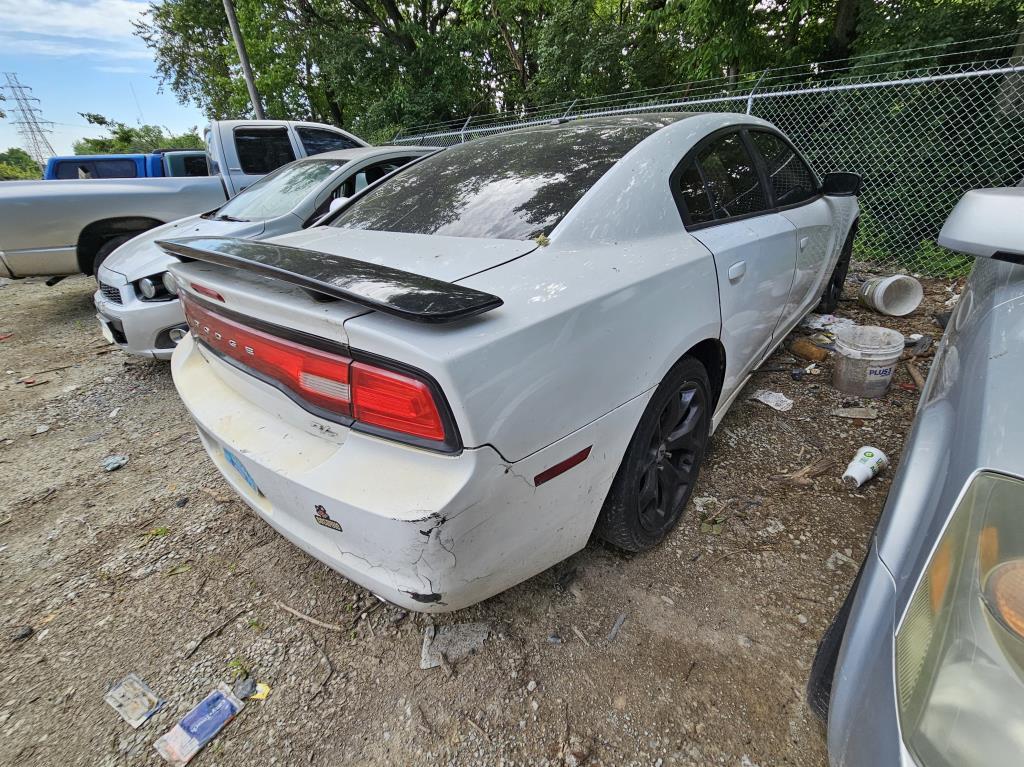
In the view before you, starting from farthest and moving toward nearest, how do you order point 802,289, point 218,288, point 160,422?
point 160,422 → point 802,289 → point 218,288

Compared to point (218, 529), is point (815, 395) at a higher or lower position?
lower

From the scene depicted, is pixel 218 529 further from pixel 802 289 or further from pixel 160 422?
pixel 802 289

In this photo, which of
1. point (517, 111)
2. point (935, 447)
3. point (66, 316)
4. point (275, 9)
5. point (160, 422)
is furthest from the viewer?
point (275, 9)

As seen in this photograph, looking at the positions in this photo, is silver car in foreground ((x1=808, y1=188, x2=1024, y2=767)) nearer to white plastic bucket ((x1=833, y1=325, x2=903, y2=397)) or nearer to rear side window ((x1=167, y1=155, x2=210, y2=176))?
white plastic bucket ((x1=833, y1=325, x2=903, y2=397))

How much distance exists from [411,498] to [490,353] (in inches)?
15.0

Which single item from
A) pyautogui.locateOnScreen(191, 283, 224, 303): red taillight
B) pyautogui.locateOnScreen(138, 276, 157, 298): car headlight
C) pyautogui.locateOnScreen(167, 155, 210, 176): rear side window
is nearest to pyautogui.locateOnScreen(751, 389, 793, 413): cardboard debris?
pyautogui.locateOnScreen(191, 283, 224, 303): red taillight

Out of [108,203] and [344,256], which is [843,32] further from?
[108,203]

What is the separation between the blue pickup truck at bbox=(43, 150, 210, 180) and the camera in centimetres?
818

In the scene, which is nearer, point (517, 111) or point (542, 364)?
point (542, 364)

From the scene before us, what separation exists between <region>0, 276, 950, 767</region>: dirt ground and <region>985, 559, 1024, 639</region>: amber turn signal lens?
0.87 meters

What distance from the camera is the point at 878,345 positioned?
116 inches

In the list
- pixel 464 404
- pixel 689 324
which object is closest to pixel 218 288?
pixel 464 404

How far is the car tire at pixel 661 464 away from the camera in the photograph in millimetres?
1658

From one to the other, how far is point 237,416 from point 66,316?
6.08 meters
